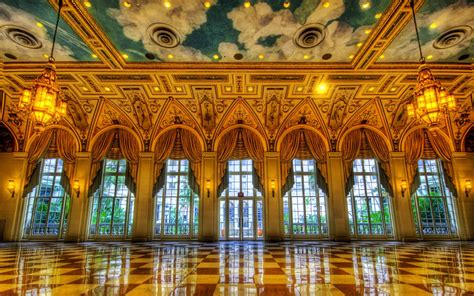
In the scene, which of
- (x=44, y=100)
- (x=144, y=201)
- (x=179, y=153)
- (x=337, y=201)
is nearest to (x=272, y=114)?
(x=179, y=153)

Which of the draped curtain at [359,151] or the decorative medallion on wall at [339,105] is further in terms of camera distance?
the draped curtain at [359,151]

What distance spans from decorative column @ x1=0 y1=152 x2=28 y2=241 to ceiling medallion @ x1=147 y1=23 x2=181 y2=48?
8769mm

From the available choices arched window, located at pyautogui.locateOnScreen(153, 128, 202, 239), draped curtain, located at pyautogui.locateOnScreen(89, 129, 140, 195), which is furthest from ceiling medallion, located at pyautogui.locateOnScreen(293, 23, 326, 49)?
draped curtain, located at pyautogui.locateOnScreen(89, 129, 140, 195)

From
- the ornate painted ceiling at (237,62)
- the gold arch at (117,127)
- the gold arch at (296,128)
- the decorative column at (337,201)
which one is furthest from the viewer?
the gold arch at (296,128)

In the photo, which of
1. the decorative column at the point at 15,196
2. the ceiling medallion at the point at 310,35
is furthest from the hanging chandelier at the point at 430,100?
the decorative column at the point at 15,196

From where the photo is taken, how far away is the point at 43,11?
6.64 metres

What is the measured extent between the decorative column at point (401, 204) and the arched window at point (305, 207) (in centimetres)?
297

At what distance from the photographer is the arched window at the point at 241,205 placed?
11680 millimetres

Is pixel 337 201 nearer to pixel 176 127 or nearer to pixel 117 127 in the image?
pixel 176 127

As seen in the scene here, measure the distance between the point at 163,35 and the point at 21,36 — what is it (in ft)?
13.5

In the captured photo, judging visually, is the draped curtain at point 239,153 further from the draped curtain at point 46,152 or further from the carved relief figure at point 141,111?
the draped curtain at point 46,152

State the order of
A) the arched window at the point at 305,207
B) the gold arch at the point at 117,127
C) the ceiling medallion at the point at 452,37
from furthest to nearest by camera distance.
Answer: the gold arch at the point at 117,127, the arched window at the point at 305,207, the ceiling medallion at the point at 452,37

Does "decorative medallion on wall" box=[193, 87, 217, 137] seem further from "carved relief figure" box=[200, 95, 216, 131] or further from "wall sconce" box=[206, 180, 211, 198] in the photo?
"wall sconce" box=[206, 180, 211, 198]

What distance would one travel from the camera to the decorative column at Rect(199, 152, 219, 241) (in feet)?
36.6
